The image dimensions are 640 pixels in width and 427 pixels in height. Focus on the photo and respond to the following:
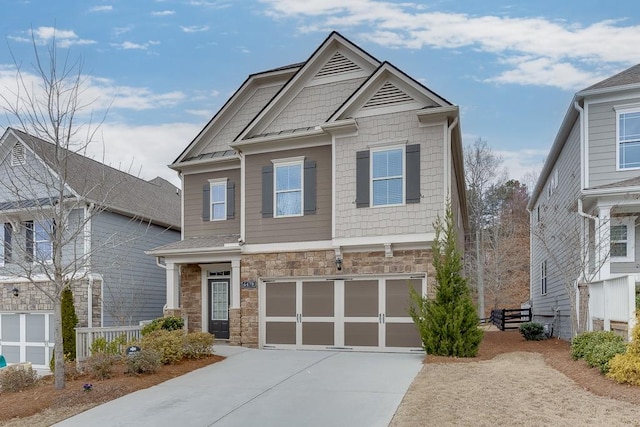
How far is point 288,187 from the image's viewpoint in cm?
1366

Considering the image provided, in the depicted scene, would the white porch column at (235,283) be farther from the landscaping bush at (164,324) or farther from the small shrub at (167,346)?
the small shrub at (167,346)

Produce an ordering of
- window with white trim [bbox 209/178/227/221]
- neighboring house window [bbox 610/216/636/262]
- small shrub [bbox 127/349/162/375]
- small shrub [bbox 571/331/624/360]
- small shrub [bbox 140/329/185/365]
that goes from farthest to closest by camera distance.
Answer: window with white trim [bbox 209/178/227/221] < neighboring house window [bbox 610/216/636/262] < small shrub [bbox 140/329/185/365] < small shrub [bbox 127/349/162/375] < small shrub [bbox 571/331/624/360]

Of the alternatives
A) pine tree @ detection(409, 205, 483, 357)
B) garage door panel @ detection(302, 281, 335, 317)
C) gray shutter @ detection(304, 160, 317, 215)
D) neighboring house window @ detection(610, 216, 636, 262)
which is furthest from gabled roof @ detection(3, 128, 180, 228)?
neighboring house window @ detection(610, 216, 636, 262)

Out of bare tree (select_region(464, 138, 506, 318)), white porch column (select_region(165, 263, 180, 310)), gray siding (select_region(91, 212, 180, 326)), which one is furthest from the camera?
bare tree (select_region(464, 138, 506, 318))

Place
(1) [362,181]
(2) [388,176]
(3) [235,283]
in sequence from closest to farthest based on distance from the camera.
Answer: (2) [388,176]
(1) [362,181]
(3) [235,283]

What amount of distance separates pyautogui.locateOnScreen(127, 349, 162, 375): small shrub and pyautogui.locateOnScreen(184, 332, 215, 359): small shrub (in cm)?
125

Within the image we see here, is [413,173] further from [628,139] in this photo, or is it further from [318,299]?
[628,139]

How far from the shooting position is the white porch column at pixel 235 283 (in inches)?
548


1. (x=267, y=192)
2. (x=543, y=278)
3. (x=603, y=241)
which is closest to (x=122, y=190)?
(x=267, y=192)

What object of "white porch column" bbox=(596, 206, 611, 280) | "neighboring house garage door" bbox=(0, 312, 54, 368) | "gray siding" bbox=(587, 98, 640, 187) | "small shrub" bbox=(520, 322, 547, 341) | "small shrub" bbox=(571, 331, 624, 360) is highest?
"gray siding" bbox=(587, 98, 640, 187)

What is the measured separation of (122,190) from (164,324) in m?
7.63

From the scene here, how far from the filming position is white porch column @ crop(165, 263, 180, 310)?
14.9 meters

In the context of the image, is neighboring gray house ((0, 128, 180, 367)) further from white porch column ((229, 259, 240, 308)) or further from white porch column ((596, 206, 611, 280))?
white porch column ((596, 206, 611, 280))

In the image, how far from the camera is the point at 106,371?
9.31 metres
